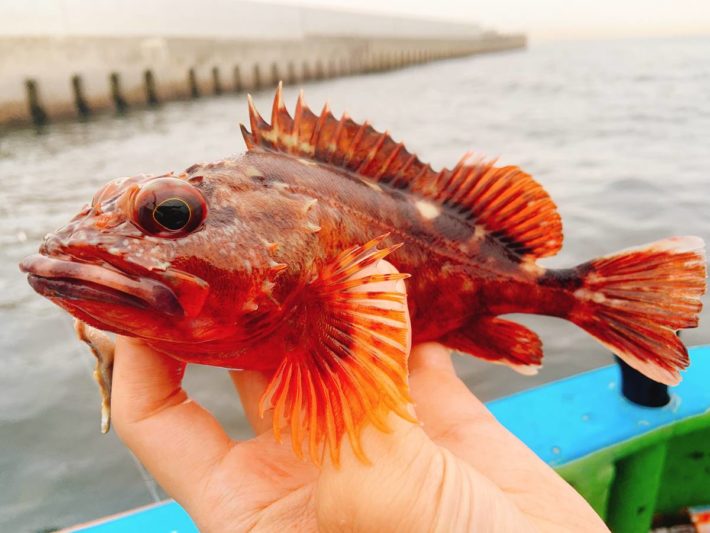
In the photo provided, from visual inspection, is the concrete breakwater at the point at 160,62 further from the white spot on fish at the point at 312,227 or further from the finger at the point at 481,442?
the finger at the point at 481,442

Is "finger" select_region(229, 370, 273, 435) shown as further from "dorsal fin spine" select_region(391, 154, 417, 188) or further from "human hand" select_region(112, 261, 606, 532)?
"dorsal fin spine" select_region(391, 154, 417, 188)

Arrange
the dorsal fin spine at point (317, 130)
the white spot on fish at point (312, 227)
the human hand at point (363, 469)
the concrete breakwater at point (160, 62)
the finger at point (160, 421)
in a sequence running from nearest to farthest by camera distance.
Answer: the human hand at point (363, 469) < the white spot on fish at point (312, 227) < the finger at point (160, 421) < the dorsal fin spine at point (317, 130) < the concrete breakwater at point (160, 62)

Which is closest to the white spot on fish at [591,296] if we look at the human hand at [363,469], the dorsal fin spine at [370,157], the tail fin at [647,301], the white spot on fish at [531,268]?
the tail fin at [647,301]

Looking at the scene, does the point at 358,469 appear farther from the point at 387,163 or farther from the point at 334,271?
the point at 387,163

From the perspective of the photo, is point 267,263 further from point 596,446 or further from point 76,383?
point 76,383

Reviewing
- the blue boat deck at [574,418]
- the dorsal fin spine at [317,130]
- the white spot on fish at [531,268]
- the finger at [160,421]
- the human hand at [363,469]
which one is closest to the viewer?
the human hand at [363,469]

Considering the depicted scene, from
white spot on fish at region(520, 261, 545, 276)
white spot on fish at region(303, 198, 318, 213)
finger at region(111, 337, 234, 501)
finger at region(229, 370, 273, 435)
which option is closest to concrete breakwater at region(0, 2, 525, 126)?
finger at region(229, 370, 273, 435)
